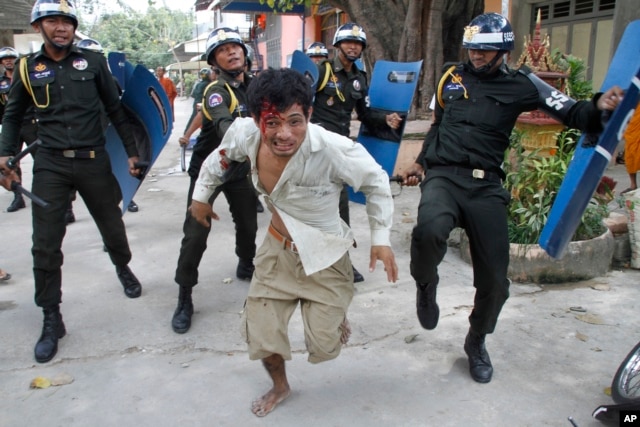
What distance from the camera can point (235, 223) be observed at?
4.15 metres

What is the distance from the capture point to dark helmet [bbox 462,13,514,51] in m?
2.80

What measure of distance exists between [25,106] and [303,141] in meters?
2.13

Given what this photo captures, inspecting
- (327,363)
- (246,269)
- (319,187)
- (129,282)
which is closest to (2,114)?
(129,282)

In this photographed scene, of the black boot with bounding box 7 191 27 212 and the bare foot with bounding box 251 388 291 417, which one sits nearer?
the bare foot with bounding box 251 388 291 417

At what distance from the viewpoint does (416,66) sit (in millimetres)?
4730

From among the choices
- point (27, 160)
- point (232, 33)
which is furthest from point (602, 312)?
point (27, 160)

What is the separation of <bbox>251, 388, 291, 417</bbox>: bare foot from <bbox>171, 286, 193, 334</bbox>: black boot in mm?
987

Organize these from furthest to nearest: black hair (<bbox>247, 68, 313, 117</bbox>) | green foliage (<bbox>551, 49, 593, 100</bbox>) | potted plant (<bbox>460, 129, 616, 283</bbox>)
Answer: green foliage (<bbox>551, 49, 593, 100</bbox>) < potted plant (<bbox>460, 129, 616, 283</bbox>) < black hair (<bbox>247, 68, 313, 117</bbox>)

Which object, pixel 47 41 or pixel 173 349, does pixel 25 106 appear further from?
pixel 173 349

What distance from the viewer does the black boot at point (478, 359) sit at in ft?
9.61

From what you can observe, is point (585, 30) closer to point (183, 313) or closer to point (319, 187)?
point (183, 313)

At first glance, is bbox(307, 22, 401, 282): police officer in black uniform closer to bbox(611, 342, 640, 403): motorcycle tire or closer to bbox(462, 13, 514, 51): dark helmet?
bbox(462, 13, 514, 51): dark helmet

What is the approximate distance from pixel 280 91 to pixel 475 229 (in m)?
1.22

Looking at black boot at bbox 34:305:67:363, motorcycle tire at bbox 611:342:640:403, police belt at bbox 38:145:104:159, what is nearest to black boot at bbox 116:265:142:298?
black boot at bbox 34:305:67:363
